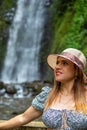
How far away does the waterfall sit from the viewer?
53.9 ft

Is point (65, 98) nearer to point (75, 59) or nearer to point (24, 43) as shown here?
point (75, 59)

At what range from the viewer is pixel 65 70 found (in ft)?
9.46

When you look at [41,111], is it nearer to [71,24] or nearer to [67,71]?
[67,71]

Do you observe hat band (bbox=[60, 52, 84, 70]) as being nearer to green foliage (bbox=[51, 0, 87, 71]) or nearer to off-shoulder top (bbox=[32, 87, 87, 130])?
off-shoulder top (bbox=[32, 87, 87, 130])

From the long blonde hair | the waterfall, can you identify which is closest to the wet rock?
the waterfall

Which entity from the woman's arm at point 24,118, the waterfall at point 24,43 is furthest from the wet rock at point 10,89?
the woman's arm at point 24,118

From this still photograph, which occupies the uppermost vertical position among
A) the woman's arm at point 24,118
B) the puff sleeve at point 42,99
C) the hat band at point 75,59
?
the hat band at point 75,59

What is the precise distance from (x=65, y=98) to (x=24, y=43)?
1480 cm

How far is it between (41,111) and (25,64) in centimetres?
1386

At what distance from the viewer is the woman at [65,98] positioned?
277 cm

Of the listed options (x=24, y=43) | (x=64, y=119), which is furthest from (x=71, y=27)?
(x=64, y=119)

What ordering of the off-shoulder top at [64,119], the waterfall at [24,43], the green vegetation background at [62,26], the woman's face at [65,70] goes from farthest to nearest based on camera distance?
1. the waterfall at [24,43]
2. the green vegetation background at [62,26]
3. the woman's face at [65,70]
4. the off-shoulder top at [64,119]

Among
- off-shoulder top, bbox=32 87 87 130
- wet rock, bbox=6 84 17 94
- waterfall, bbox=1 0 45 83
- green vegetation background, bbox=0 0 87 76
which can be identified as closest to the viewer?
off-shoulder top, bbox=32 87 87 130

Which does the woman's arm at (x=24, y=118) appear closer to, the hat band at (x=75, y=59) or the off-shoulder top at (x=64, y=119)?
the off-shoulder top at (x=64, y=119)
